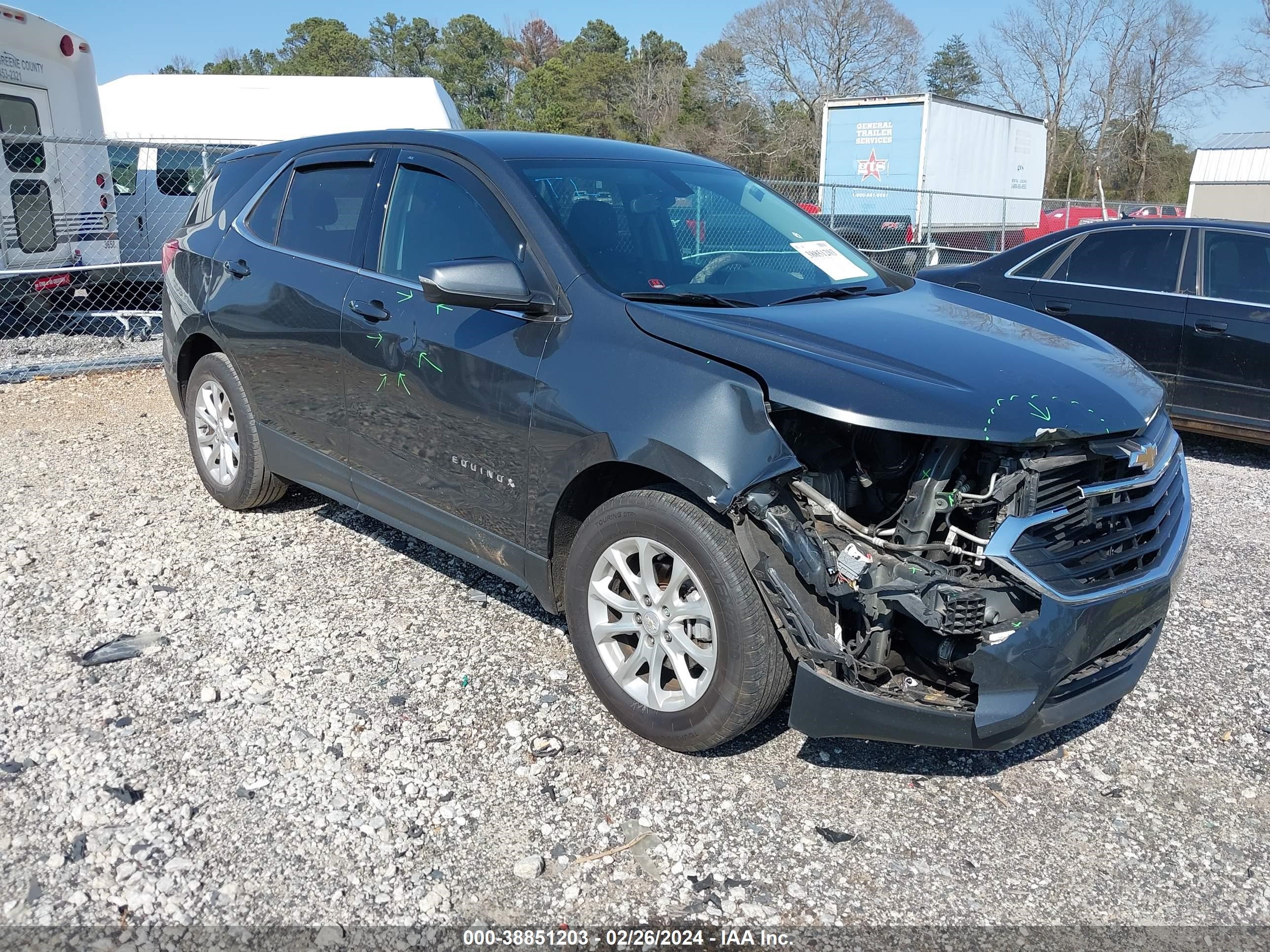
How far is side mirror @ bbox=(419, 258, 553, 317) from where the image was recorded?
10.8 feet

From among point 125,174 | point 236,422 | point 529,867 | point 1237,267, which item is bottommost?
point 529,867

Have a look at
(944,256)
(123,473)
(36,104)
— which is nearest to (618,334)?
(123,473)

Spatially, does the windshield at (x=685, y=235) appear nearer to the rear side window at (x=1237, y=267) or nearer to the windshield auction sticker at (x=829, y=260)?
the windshield auction sticker at (x=829, y=260)

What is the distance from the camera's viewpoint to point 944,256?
19.0 m

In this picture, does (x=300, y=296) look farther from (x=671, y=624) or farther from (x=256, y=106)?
(x=256, y=106)

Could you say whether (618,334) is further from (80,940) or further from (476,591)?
(80,940)

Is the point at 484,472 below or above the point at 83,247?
below

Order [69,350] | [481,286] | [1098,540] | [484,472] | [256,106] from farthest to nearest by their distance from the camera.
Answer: [256,106] < [69,350] < [484,472] < [481,286] < [1098,540]

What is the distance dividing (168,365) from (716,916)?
432 centimetres

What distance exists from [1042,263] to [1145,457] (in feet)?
15.8

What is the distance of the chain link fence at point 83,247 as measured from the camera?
9.74 m

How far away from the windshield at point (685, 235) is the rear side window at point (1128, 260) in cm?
350

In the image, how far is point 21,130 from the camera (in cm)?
1067

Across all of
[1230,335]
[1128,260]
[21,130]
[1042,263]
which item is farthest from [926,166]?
[21,130]
